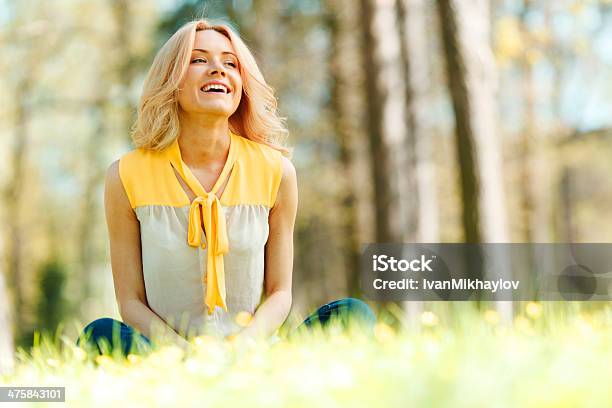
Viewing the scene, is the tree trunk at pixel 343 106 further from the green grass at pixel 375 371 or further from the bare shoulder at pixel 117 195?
the green grass at pixel 375 371

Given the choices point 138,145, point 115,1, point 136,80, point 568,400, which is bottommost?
point 568,400

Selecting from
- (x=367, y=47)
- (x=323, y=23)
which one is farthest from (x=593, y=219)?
(x=367, y=47)

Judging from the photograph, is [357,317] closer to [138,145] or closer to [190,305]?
[190,305]

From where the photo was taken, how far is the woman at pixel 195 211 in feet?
8.80

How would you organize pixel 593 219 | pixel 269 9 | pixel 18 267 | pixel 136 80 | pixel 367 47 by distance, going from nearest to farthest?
pixel 367 47 < pixel 269 9 < pixel 136 80 < pixel 18 267 < pixel 593 219

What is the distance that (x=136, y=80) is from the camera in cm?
1226

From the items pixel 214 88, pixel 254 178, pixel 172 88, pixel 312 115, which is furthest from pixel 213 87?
pixel 312 115

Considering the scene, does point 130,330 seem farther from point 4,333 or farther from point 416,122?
point 416,122

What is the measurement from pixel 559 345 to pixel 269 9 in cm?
982

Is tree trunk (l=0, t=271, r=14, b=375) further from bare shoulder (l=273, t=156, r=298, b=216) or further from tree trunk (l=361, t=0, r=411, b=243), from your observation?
tree trunk (l=361, t=0, r=411, b=243)

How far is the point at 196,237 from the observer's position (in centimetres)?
266

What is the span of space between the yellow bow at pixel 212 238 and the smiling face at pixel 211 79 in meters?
0.30

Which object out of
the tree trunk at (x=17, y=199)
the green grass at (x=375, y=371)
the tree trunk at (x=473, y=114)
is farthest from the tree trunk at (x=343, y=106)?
the green grass at (x=375, y=371)

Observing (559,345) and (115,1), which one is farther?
(115,1)
